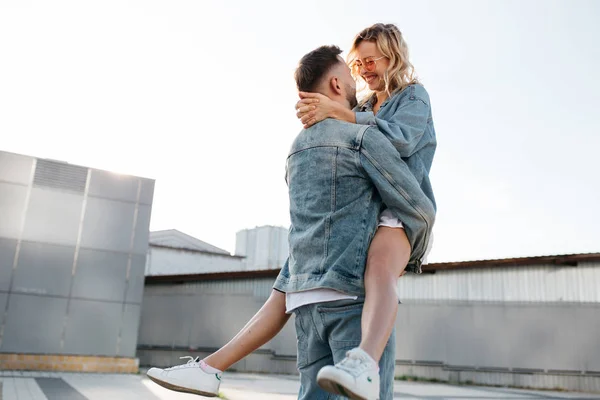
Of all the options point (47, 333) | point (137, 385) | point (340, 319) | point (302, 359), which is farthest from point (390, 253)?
point (47, 333)

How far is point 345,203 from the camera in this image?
171 centimetres

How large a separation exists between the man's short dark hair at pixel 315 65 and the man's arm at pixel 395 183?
29 centimetres

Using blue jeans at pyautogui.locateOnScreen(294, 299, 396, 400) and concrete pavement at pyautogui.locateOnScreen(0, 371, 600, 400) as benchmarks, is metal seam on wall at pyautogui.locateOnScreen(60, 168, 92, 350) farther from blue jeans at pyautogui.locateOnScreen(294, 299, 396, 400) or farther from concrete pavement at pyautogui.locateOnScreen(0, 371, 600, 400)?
blue jeans at pyautogui.locateOnScreen(294, 299, 396, 400)

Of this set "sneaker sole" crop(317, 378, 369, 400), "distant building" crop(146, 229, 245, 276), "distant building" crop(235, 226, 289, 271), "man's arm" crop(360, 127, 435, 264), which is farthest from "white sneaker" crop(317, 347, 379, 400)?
"distant building" crop(235, 226, 289, 271)

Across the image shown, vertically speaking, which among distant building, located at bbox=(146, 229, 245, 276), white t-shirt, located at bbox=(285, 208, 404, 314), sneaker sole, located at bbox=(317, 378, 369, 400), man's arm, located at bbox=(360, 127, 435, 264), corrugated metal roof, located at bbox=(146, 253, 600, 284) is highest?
distant building, located at bbox=(146, 229, 245, 276)

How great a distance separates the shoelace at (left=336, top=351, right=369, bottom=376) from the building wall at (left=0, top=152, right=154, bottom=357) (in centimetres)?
1204

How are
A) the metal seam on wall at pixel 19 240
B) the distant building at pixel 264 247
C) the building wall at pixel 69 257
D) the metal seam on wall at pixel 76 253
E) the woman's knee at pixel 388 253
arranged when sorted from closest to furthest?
the woman's knee at pixel 388 253 → the metal seam on wall at pixel 19 240 → the building wall at pixel 69 257 → the metal seam on wall at pixel 76 253 → the distant building at pixel 264 247

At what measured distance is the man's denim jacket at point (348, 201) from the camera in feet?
5.44

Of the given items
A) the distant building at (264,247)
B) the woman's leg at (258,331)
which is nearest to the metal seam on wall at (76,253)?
the woman's leg at (258,331)

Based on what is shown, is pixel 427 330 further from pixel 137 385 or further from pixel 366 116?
pixel 366 116

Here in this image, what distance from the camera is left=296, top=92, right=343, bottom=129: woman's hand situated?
1792 millimetres

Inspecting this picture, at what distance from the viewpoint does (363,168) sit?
1.70 m

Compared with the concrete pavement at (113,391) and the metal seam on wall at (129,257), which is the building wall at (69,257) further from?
the concrete pavement at (113,391)

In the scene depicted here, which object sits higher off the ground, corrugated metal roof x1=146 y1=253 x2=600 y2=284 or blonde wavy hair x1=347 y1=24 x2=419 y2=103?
corrugated metal roof x1=146 y1=253 x2=600 y2=284
